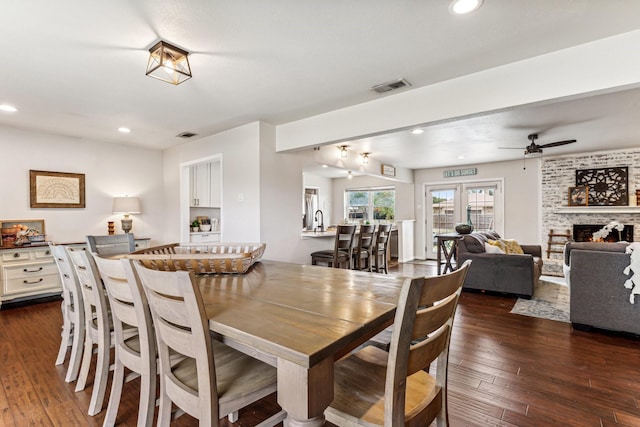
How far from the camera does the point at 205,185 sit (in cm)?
575

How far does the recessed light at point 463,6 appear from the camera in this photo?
177 centimetres

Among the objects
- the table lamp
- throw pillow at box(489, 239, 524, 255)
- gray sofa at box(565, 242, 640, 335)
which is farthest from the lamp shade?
gray sofa at box(565, 242, 640, 335)

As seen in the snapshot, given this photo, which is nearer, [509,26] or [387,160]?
[509,26]

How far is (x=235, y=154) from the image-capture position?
4.29m

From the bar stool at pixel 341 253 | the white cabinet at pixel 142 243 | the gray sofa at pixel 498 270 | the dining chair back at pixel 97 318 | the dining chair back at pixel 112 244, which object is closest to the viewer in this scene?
the dining chair back at pixel 97 318

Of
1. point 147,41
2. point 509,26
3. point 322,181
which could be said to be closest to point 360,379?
point 509,26

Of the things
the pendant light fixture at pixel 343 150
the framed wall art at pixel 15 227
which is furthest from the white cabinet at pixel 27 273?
the pendant light fixture at pixel 343 150

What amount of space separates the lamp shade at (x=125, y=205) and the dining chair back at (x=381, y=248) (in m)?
3.87

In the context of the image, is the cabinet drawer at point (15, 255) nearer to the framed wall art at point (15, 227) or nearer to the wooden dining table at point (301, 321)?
the framed wall art at point (15, 227)

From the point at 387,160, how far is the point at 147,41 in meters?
5.19

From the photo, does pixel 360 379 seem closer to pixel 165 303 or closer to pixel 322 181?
pixel 165 303

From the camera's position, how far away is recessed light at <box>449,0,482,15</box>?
1.77 m

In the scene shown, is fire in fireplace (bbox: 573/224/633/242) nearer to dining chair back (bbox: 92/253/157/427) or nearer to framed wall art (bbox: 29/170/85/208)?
dining chair back (bbox: 92/253/157/427)

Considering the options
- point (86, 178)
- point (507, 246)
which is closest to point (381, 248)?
point (507, 246)
